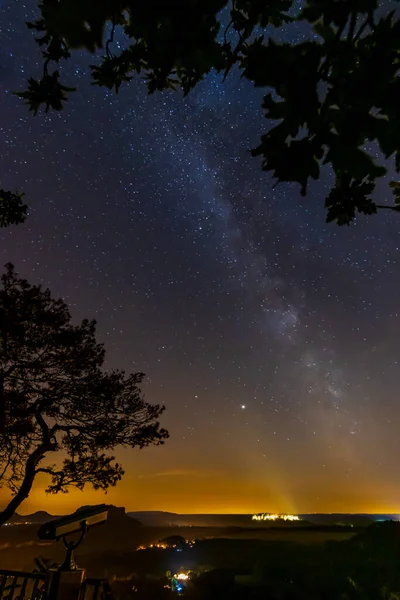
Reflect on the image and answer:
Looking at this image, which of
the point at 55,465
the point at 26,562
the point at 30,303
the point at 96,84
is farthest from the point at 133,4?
the point at 26,562

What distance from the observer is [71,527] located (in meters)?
4.86

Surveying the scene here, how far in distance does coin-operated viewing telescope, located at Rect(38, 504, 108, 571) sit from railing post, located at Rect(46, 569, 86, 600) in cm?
11

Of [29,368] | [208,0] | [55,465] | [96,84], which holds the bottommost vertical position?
[55,465]

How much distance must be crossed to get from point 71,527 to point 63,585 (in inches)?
23.6

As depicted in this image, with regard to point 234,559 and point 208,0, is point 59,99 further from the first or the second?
point 234,559

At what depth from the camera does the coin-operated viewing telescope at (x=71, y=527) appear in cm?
463

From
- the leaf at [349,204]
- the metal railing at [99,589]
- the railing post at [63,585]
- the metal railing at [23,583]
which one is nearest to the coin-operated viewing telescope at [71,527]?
the railing post at [63,585]

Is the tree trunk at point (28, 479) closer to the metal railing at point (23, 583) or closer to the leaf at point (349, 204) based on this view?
the metal railing at point (23, 583)

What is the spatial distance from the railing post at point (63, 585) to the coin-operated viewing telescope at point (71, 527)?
0.35 ft

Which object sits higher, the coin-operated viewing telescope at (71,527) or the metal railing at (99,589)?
the coin-operated viewing telescope at (71,527)

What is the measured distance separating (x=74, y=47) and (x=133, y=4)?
0.36 meters

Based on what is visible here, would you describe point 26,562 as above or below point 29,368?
below

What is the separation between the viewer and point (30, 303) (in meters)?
9.62

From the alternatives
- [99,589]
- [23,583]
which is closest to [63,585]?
[99,589]
